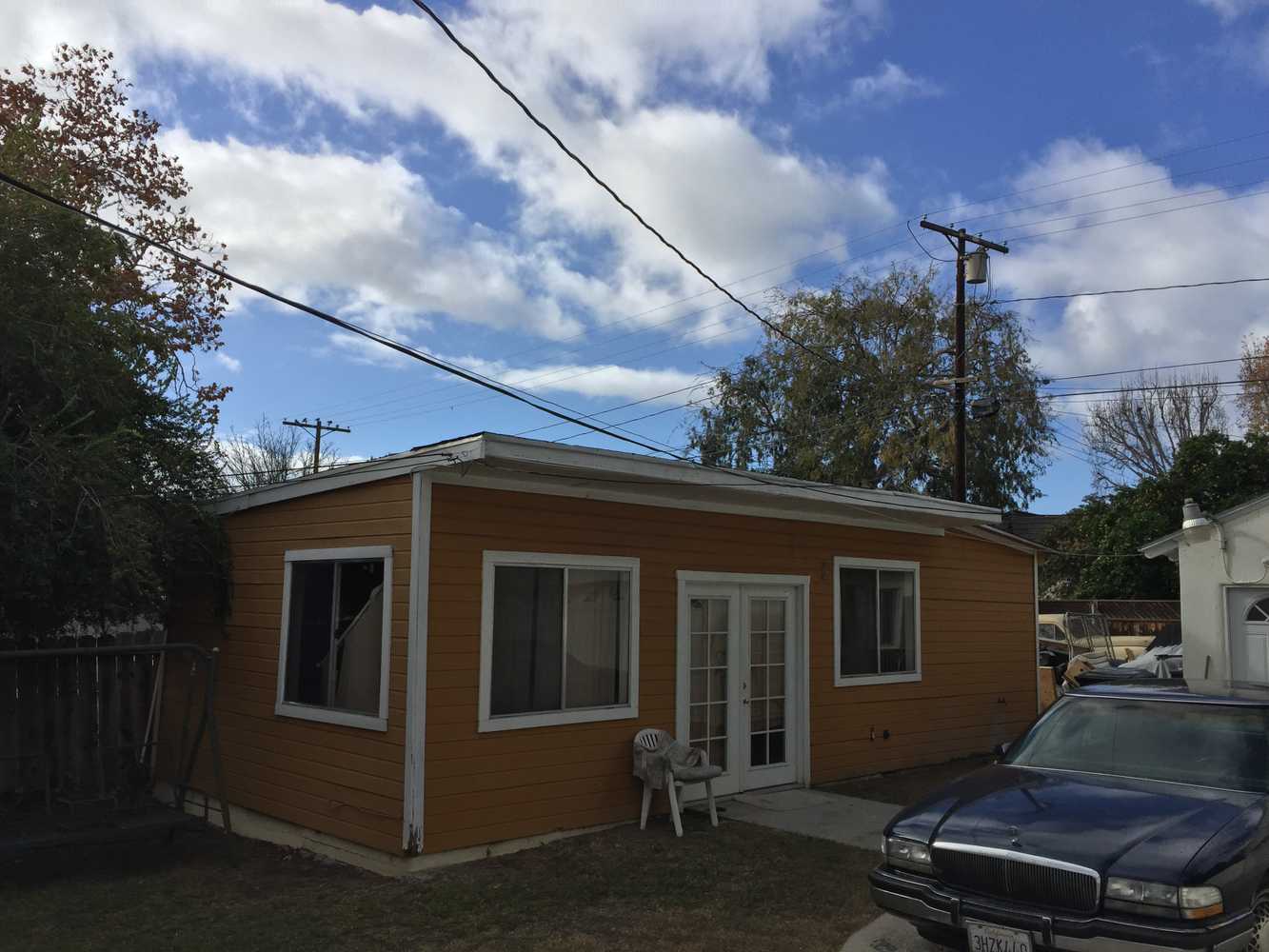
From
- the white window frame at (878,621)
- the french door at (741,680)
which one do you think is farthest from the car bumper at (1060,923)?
the white window frame at (878,621)

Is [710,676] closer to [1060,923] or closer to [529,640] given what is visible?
[529,640]

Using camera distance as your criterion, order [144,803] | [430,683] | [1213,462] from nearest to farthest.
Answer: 1. [430,683]
2. [144,803]
3. [1213,462]

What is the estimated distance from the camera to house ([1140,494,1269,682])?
13172 millimetres

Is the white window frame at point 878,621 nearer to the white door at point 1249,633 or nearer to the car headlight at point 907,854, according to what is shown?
the white door at point 1249,633

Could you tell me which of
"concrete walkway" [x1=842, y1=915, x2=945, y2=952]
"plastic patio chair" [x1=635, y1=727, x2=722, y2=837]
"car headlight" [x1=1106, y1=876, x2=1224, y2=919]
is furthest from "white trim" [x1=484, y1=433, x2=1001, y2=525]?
"car headlight" [x1=1106, y1=876, x2=1224, y2=919]

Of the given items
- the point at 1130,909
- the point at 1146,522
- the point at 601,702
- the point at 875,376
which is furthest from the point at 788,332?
the point at 1130,909

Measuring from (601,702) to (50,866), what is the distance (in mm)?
4243

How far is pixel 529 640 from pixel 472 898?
208cm

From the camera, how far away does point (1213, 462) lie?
86.2 ft

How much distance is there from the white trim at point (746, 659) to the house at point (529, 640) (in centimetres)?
2

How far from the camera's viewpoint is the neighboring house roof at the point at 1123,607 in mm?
25562

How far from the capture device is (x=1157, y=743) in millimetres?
5672

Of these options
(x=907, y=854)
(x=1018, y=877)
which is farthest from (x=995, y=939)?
(x=907, y=854)

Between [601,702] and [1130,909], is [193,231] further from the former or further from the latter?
[1130,909]
